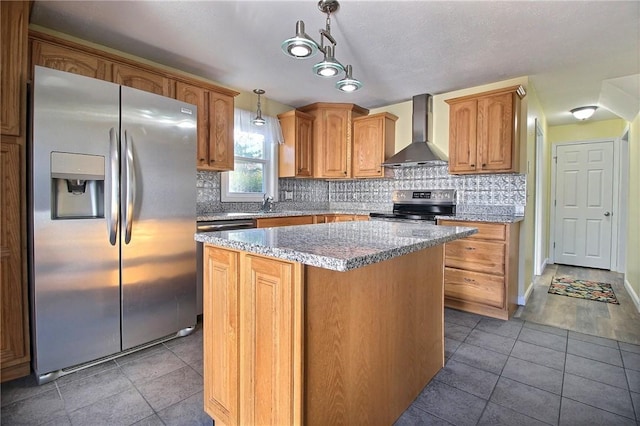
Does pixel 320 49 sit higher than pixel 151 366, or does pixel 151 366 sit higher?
pixel 320 49

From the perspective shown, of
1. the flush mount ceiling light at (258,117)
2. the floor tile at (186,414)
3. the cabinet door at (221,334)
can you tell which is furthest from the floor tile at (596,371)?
the flush mount ceiling light at (258,117)

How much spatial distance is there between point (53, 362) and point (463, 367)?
2.50m

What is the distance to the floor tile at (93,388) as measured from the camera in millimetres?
1737

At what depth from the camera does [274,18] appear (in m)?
2.30

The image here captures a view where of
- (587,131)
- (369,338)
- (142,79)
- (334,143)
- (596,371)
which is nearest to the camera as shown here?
(369,338)

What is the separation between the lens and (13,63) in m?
1.93

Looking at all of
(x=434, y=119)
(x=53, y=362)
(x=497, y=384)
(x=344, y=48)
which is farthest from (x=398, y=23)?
(x=53, y=362)

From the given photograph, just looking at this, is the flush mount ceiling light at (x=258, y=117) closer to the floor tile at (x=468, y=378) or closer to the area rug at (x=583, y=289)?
the floor tile at (x=468, y=378)

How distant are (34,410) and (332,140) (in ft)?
12.4

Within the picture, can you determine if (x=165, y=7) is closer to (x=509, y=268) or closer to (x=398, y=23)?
(x=398, y=23)

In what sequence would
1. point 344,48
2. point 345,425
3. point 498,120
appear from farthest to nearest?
point 498,120 < point 344,48 < point 345,425

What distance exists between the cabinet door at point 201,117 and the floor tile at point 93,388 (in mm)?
1867

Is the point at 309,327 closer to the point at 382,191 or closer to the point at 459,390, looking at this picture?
the point at 459,390

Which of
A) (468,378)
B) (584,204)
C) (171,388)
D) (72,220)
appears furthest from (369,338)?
(584,204)
